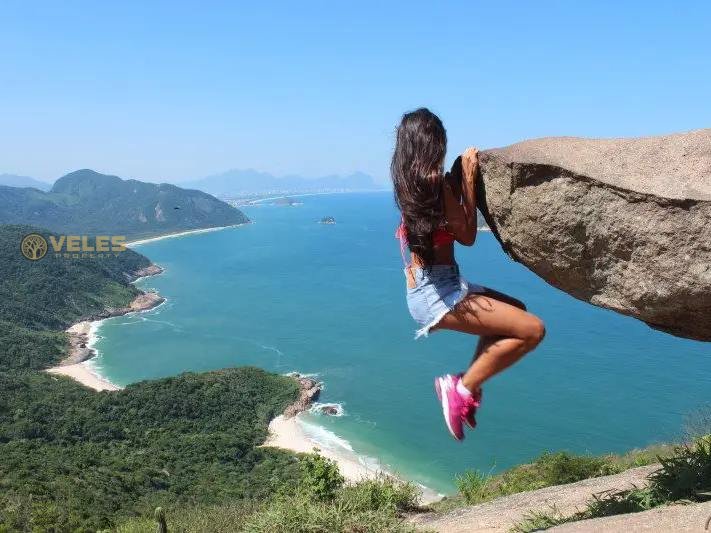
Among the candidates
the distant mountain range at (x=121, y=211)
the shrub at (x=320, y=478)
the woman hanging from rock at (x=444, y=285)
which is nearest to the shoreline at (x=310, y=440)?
the shrub at (x=320, y=478)

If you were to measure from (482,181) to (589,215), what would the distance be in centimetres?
66

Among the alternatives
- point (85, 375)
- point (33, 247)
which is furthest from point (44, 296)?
point (85, 375)

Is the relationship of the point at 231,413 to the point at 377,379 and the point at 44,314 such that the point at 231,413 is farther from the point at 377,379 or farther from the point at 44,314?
the point at 44,314

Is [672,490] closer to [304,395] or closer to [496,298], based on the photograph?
[496,298]

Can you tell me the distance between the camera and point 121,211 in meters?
163

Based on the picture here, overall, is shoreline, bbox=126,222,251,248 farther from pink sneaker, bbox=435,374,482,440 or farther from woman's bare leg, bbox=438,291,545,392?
woman's bare leg, bbox=438,291,545,392

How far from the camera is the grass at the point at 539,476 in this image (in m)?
8.66

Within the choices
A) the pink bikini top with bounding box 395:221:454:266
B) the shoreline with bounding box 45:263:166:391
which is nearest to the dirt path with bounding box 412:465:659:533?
the pink bikini top with bounding box 395:221:454:266

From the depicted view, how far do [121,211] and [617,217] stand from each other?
566 feet

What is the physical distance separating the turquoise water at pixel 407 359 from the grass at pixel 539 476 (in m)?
18.5

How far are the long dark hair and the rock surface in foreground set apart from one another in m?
0.67

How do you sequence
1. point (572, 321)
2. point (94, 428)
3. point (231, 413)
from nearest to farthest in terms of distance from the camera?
point (94, 428) < point (231, 413) < point (572, 321)

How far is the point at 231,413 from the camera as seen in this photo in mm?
37812

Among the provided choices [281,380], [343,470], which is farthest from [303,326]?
[343,470]
